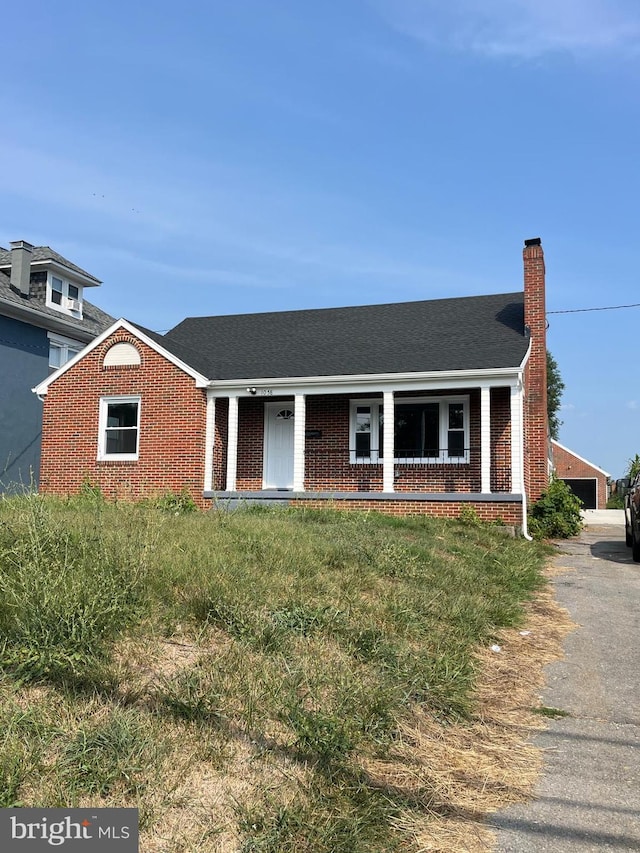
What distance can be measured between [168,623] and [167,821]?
189 centimetres

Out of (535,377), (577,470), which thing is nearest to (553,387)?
(577,470)

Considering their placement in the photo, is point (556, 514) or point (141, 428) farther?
point (141, 428)

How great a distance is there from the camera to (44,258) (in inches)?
942

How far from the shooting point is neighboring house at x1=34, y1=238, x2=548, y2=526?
15.5 metres

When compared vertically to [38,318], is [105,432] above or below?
below

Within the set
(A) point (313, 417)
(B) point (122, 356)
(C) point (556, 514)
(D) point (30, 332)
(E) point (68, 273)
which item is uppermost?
(E) point (68, 273)

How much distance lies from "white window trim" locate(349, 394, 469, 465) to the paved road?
7.98 metres

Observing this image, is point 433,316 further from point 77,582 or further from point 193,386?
point 77,582

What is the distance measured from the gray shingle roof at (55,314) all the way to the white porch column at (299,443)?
11.3 meters

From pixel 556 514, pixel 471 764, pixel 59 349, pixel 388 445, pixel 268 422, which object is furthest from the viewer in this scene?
pixel 59 349

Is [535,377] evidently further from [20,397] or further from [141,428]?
[20,397]

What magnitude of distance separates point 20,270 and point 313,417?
13.1 metres

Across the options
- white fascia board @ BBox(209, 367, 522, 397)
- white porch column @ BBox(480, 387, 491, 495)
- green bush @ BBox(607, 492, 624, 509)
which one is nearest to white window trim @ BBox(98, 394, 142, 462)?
white fascia board @ BBox(209, 367, 522, 397)

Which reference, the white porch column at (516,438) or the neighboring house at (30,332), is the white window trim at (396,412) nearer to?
the white porch column at (516,438)
